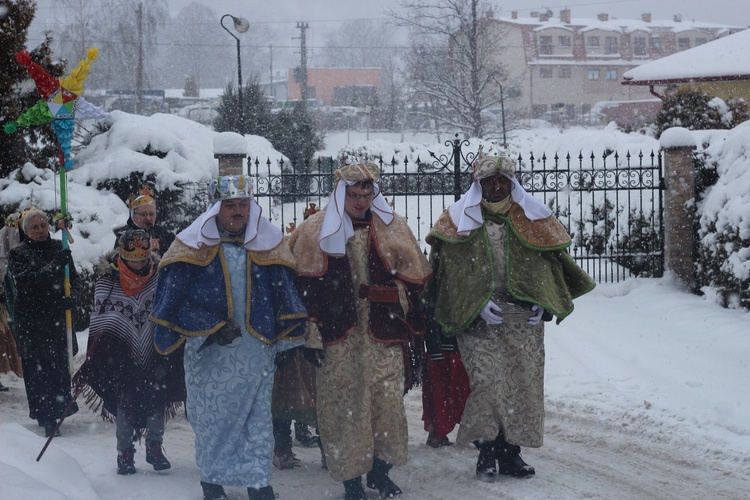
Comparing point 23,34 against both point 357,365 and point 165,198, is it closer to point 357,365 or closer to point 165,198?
point 165,198

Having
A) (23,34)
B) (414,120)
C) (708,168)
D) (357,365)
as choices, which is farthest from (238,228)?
(414,120)

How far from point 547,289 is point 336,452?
5.27 feet

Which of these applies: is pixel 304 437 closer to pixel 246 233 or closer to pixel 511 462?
pixel 511 462

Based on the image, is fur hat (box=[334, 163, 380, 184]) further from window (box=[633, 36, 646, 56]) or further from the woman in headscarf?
window (box=[633, 36, 646, 56])

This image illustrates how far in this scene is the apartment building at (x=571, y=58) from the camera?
57.1 m

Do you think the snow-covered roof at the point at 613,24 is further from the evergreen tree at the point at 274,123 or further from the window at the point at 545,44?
the evergreen tree at the point at 274,123

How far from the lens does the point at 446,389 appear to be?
5754 millimetres

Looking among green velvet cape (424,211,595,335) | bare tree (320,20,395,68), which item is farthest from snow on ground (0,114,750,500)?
bare tree (320,20,395,68)

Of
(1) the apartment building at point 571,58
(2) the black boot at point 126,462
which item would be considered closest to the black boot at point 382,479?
(2) the black boot at point 126,462

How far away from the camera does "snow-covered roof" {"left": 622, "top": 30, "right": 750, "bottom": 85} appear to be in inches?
914

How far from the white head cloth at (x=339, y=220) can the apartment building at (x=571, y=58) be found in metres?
50.4

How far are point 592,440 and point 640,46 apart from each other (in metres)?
62.1

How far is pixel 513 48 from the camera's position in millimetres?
57812

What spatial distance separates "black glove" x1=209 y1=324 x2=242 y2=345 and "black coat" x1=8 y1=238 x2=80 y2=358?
2689mm
